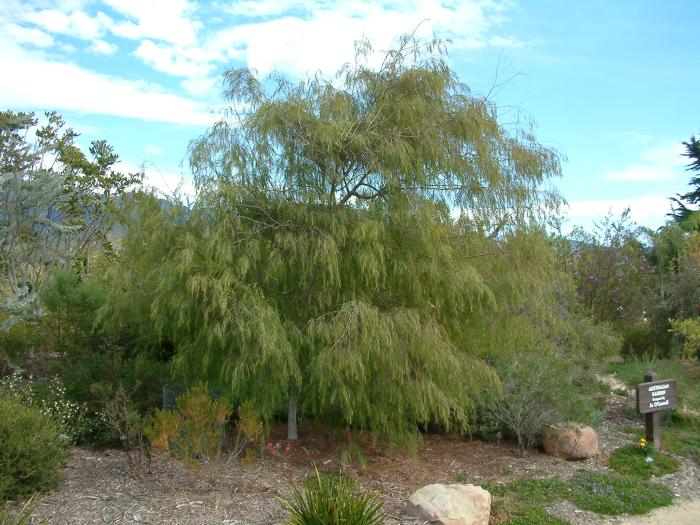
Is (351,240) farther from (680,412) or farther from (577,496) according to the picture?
(680,412)

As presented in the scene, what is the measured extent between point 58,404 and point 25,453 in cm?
221

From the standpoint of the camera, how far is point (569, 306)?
13812 millimetres

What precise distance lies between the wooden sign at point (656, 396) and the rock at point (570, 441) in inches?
28.4

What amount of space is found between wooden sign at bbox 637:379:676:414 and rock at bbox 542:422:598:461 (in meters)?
0.72

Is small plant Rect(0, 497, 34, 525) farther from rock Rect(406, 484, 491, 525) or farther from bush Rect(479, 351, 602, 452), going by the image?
bush Rect(479, 351, 602, 452)

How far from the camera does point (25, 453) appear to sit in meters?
5.58

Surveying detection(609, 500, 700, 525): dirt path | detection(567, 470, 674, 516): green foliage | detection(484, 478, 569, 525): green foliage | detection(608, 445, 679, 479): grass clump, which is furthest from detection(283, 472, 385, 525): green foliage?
detection(608, 445, 679, 479): grass clump

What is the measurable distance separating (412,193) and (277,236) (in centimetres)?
145

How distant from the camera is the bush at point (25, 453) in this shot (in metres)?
5.47

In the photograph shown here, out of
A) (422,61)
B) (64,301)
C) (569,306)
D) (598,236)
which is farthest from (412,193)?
(598,236)

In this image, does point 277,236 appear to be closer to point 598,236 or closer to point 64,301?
point 64,301

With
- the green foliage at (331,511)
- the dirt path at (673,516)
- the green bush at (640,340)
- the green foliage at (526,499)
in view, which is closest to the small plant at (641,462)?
the dirt path at (673,516)

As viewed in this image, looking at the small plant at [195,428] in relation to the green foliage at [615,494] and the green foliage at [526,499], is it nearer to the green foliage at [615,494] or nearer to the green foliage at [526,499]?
the green foliage at [526,499]

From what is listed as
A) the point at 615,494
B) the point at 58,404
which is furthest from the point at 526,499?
the point at 58,404
